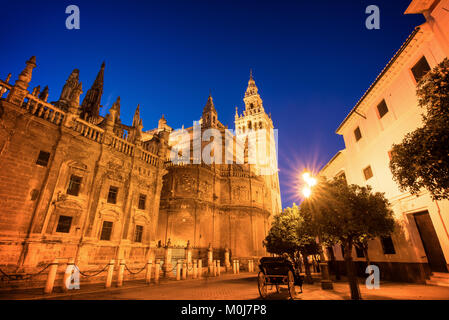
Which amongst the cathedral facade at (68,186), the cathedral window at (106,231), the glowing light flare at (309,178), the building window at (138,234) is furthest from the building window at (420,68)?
the cathedral window at (106,231)

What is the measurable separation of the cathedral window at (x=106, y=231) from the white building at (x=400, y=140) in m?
20.0

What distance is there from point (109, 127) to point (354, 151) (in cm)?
2161

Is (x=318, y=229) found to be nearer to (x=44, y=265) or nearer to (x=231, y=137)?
(x=44, y=265)

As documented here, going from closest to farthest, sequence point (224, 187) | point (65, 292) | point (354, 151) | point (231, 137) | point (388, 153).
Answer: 1. point (65, 292)
2. point (388, 153)
3. point (354, 151)
4. point (224, 187)
5. point (231, 137)

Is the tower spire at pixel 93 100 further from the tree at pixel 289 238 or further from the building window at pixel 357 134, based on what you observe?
the building window at pixel 357 134

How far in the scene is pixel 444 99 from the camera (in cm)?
637

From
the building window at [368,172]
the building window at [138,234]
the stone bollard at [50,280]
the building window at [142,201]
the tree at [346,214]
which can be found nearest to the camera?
the tree at [346,214]

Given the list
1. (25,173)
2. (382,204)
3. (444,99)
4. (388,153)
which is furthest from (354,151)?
(25,173)

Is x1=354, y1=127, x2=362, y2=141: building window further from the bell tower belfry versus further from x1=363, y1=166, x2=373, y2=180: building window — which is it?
the bell tower belfry

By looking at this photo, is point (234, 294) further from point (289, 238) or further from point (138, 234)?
point (138, 234)

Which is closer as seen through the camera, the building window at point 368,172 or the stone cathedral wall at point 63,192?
the stone cathedral wall at point 63,192

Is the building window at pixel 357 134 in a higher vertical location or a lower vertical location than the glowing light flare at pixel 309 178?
higher

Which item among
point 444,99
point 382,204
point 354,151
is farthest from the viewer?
point 354,151

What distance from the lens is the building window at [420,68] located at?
1159 cm
